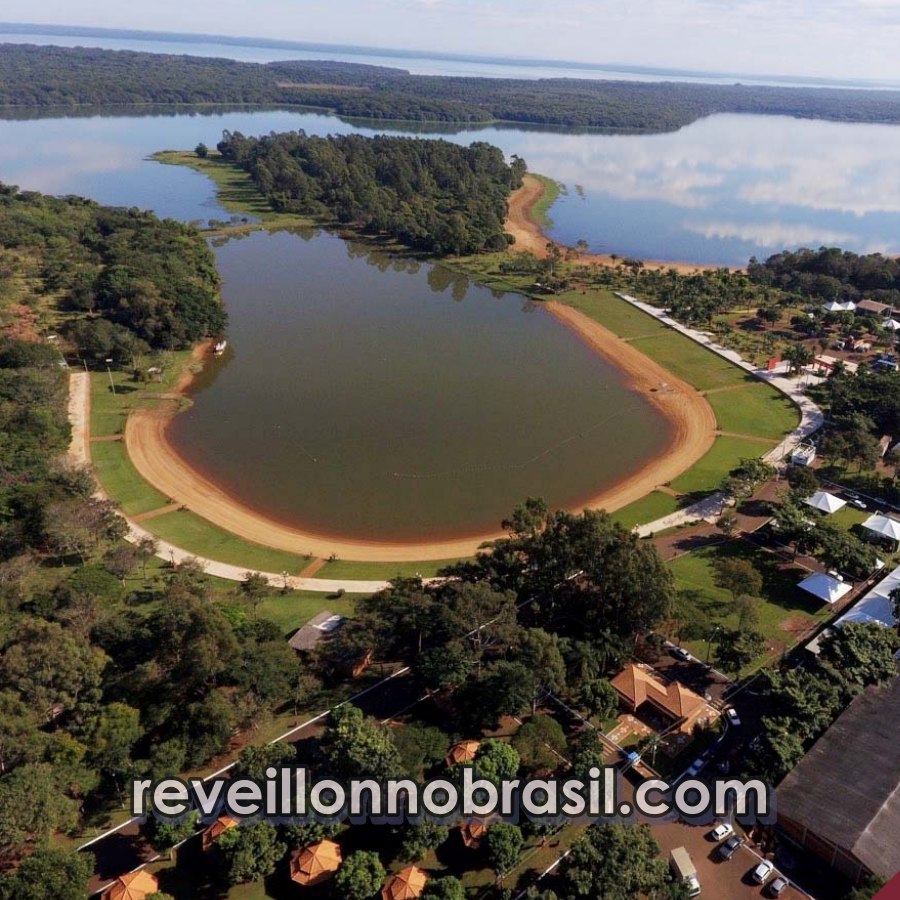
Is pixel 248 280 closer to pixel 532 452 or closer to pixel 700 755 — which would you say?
pixel 532 452

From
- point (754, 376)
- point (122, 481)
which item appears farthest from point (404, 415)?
point (754, 376)

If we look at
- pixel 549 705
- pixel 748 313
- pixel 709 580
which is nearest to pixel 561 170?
pixel 748 313

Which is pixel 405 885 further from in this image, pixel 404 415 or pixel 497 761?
pixel 404 415

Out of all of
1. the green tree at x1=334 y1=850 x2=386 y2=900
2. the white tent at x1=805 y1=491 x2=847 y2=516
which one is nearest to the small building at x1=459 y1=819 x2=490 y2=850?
the green tree at x1=334 y1=850 x2=386 y2=900

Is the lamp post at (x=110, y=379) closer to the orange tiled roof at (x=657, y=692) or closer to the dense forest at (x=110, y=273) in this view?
the dense forest at (x=110, y=273)

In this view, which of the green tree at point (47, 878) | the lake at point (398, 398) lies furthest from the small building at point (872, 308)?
the green tree at point (47, 878)
